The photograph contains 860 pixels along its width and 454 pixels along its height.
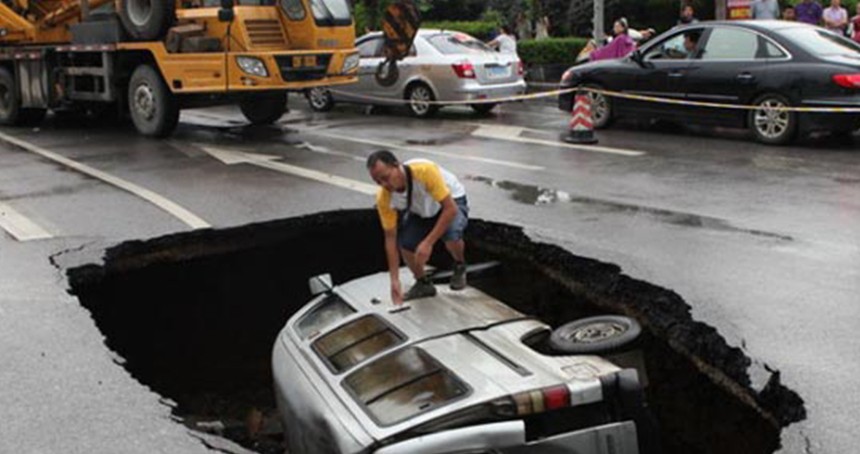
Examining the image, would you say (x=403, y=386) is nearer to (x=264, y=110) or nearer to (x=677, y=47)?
(x=677, y=47)

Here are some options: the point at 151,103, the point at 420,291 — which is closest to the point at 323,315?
the point at 420,291

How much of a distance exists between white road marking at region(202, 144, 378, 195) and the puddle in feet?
4.32

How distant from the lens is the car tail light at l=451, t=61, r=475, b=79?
15727 mm

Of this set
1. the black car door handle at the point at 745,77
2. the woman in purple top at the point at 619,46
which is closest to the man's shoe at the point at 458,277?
the black car door handle at the point at 745,77

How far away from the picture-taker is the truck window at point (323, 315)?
5489mm

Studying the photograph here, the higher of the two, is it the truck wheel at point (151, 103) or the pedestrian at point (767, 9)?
the pedestrian at point (767, 9)

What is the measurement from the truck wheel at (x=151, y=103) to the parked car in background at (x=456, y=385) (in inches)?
356

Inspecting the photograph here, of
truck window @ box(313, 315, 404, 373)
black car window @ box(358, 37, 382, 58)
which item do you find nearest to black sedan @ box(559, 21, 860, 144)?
black car window @ box(358, 37, 382, 58)

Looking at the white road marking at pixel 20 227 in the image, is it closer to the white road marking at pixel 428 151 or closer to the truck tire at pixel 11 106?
the white road marking at pixel 428 151

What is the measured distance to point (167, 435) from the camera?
14.3 feet

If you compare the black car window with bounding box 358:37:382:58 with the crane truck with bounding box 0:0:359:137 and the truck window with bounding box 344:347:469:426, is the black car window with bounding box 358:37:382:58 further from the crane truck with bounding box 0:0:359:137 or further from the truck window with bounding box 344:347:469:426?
the truck window with bounding box 344:347:469:426

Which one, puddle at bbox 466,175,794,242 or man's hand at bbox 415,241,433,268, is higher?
man's hand at bbox 415,241,433,268

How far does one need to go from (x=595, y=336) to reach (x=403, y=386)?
1.20 metres

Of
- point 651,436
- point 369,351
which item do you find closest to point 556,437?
point 651,436
